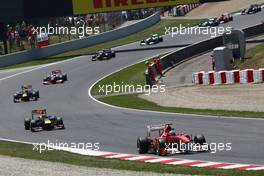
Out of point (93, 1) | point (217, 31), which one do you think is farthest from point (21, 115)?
point (217, 31)

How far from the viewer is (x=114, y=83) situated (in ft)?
150

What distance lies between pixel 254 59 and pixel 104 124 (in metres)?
18.5

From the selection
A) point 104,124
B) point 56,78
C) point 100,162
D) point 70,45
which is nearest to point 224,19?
point 70,45

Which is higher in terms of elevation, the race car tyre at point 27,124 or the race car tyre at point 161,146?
the race car tyre at point 161,146

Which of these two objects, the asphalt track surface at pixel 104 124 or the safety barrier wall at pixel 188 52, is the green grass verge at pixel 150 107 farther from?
the safety barrier wall at pixel 188 52

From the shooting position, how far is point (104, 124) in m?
28.2

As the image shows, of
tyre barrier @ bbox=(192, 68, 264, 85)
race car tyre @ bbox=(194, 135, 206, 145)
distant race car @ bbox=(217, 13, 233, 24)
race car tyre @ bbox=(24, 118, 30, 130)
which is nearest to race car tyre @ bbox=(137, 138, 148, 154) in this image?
race car tyre @ bbox=(194, 135, 206, 145)

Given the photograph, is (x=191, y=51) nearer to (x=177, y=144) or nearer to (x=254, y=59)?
(x=254, y=59)

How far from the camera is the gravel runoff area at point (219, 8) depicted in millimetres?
84125

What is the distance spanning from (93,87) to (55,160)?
85.9 feet

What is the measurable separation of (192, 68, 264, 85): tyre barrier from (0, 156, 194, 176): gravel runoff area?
19.7m

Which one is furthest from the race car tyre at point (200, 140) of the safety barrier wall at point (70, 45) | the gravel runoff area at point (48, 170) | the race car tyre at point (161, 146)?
the safety barrier wall at point (70, 45)

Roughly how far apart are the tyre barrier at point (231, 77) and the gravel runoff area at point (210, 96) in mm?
505

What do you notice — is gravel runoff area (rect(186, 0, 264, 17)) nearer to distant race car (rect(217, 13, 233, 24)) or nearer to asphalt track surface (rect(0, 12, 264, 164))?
distant race car (rect(217, 13, 233, 24))
